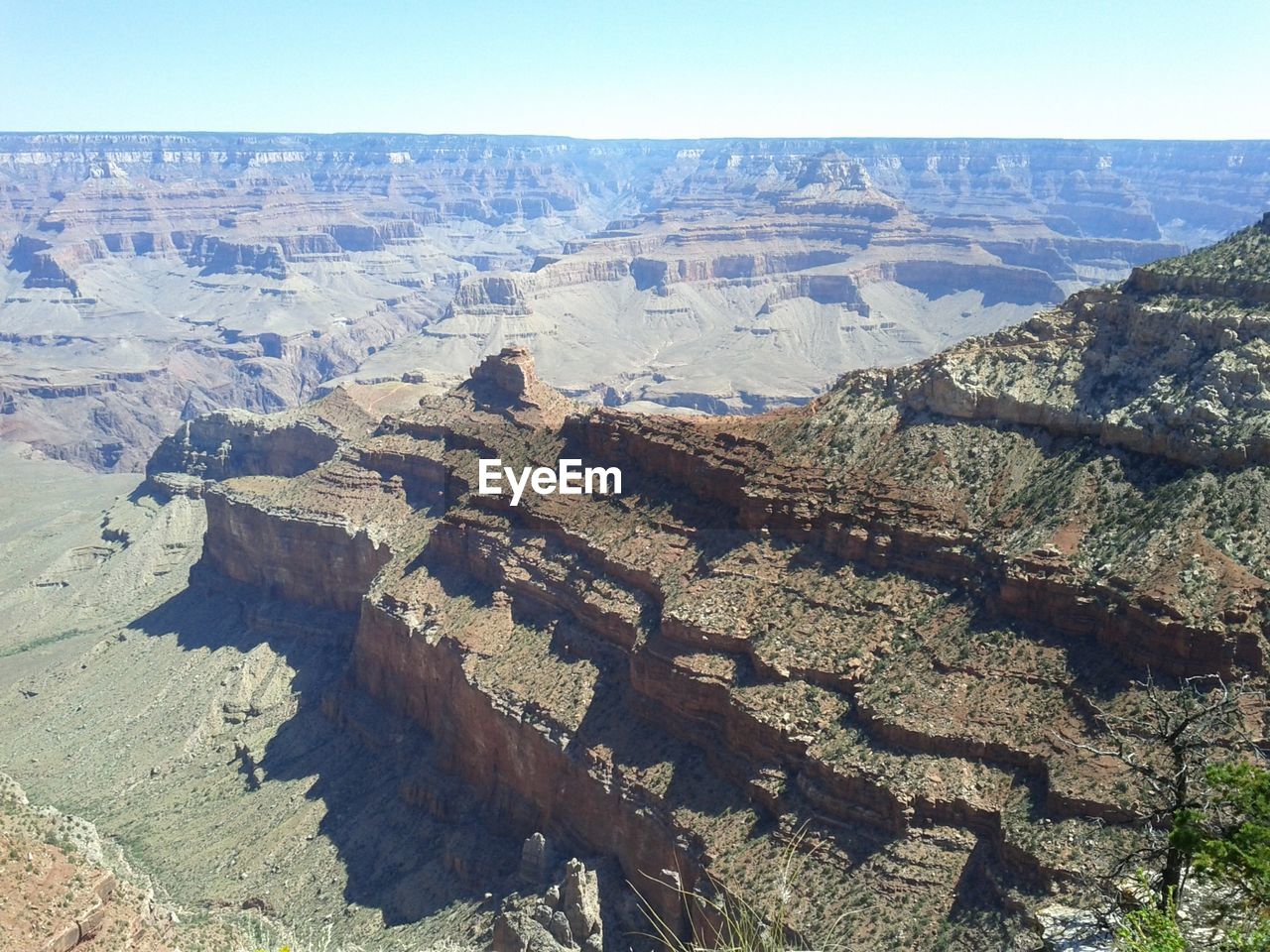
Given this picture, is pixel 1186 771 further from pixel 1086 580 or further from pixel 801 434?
pixel 801 434

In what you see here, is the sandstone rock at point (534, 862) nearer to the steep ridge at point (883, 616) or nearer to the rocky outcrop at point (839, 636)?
the rocky outcrop at point (839, 636)

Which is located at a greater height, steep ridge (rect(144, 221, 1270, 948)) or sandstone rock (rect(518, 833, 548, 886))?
steep ridge (rect(144, 221, 1270, 948))

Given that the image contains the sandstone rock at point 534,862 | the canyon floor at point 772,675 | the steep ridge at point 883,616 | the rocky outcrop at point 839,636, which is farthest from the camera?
the sandstone rock at point 534,862

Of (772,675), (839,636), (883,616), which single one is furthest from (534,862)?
(883,616)

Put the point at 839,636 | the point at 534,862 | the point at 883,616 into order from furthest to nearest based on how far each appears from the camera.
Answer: the point at 534,862
the point at 839,636
the point at 883,616

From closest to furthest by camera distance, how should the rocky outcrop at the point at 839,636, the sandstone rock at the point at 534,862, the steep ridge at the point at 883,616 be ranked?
the steep ridge at the point at 883,616 < the rocky outcrop at the point at 839,636 < the sandstone rock at the point at 534,862

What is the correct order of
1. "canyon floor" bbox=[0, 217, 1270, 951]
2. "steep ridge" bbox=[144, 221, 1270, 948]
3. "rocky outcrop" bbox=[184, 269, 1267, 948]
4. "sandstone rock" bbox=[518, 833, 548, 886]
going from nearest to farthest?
"steep ridge" bbox=[144, 221, 1270, 948]
"rocky outcrop" bbox=[184, 269, 1267, 948]
"canyon floor" bbox=[0, 217, 1270, 951]
"sandstone rock" bbox=[518, 833, 548, 886]

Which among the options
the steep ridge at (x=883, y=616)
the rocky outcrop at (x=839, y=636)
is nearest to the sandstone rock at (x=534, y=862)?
the rocky outcrop at (x=839, y=636)

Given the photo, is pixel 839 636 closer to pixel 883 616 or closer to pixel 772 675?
pixel 883 616

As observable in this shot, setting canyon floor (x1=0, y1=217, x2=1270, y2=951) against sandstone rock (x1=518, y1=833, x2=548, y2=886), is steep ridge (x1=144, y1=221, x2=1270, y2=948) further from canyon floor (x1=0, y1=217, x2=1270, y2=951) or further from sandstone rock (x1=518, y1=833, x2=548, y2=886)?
sandstone rock (x1=518, y1=833, x2=548, y2=886)

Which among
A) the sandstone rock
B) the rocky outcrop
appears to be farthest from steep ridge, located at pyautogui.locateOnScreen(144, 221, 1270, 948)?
the sandstone rock
